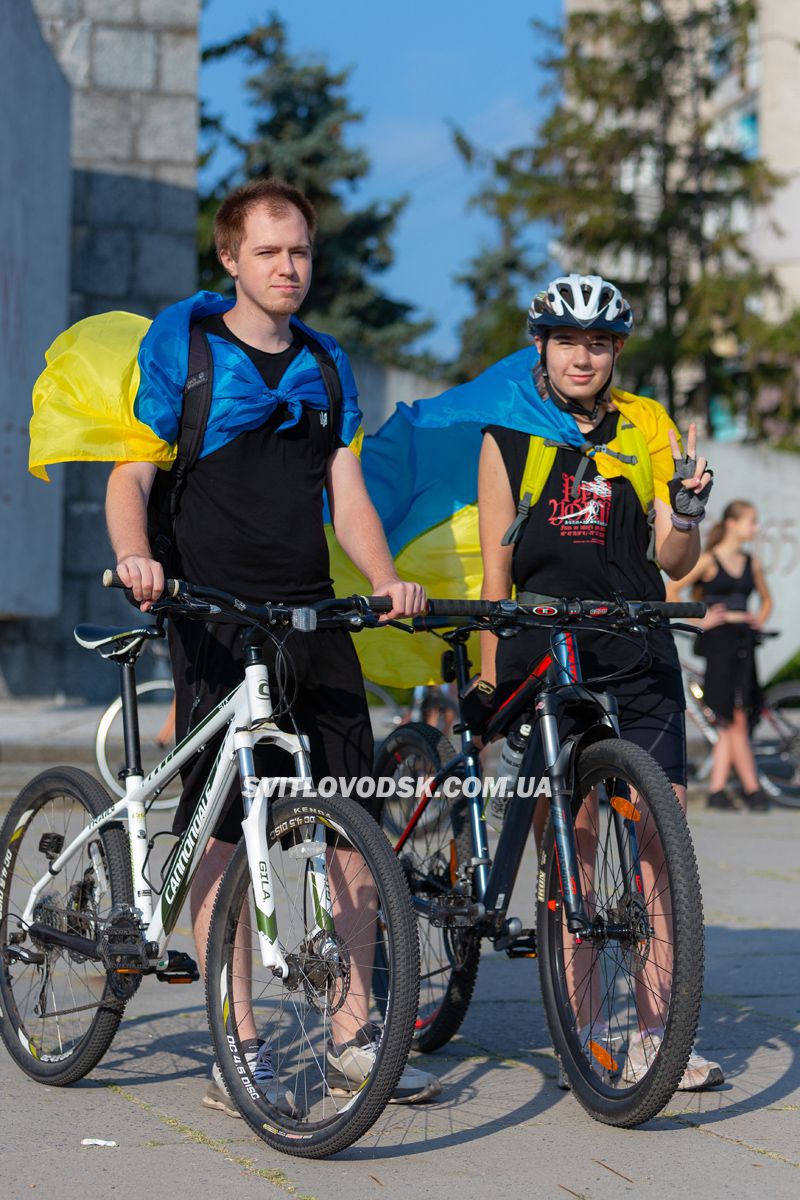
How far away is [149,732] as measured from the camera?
12883mm

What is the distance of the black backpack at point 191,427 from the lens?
13.8 ft

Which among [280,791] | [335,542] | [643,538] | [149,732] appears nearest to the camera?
[280,791]

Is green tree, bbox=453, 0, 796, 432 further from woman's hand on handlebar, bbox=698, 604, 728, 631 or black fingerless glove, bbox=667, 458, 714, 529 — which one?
black fingerless glove, bbox=667, 458, 714, 529

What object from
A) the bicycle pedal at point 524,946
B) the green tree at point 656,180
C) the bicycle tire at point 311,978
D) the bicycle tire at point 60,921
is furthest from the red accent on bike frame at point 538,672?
the green tree at point 656,180

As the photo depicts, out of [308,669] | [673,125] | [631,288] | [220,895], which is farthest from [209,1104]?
[673,125]

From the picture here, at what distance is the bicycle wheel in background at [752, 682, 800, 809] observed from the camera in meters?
11.8

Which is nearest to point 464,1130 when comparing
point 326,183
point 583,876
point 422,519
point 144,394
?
point 583,876

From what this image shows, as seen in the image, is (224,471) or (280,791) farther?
(224,471)

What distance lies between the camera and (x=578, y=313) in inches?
176

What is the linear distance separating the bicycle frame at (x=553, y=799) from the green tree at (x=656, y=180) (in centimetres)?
2514

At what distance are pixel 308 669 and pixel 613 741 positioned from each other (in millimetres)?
758

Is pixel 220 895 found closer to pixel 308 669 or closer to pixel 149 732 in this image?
pixel 308 669

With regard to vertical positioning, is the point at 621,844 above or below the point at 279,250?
below

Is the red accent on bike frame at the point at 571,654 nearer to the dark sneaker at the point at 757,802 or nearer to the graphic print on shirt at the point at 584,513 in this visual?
the graphic print on shirt at the point at 584,513
